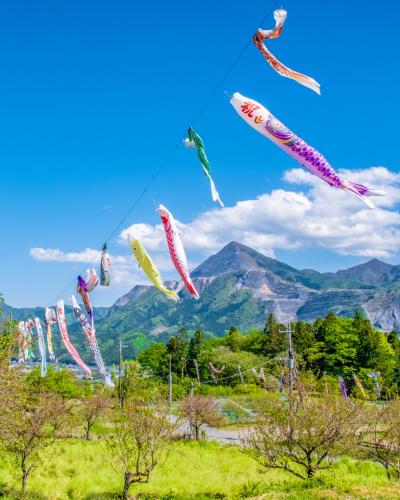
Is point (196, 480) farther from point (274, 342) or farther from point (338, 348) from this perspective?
point (274, 342)

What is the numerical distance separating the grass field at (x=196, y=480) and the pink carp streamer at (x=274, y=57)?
953 cm

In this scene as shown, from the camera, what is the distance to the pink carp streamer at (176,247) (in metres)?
11.6

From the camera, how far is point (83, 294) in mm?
19156

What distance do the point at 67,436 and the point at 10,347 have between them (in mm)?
18398

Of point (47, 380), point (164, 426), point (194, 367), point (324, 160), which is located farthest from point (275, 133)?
point (194, 367)

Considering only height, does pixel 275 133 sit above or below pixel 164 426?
above

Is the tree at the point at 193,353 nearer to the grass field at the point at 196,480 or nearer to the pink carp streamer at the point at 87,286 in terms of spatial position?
the grass field at the point at 196,480

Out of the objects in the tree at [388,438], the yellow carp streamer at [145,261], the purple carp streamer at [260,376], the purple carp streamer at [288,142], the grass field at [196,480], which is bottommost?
the grass field at [196,480]

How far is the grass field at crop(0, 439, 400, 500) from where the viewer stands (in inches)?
521

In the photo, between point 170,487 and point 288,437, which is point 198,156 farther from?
point 170,487

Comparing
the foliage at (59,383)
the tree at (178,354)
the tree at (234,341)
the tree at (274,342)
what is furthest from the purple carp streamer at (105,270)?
the tree at (234,341)

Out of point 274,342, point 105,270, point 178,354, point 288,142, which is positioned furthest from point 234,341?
point 288,142

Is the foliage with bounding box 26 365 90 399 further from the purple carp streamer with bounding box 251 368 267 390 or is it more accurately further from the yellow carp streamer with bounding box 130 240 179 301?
the yellow carp streamer with bounding box 130 240 179 301

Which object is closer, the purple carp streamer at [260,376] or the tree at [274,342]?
the purple carp streamer at [260,376]
